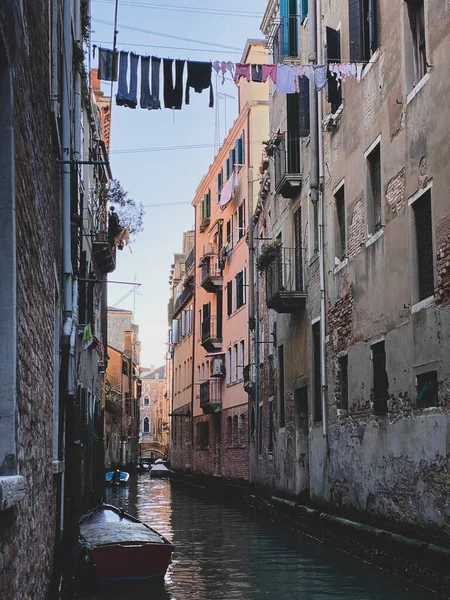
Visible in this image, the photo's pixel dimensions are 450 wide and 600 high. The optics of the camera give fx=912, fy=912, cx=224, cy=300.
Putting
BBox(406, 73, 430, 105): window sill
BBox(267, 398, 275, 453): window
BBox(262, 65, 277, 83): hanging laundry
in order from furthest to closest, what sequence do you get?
1. BBox(267, 398, 275, 453): window
2. BBox(262, 65, 277, 83): hanging laundry
3. BBox(406, 73, 430, 105): window sill

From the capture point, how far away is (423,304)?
1219 centimetres

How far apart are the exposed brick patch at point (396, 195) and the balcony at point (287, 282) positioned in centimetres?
686

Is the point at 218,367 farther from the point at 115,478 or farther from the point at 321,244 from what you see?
the point at 321,244

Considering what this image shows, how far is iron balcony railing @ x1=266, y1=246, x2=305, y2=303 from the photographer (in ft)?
69.0

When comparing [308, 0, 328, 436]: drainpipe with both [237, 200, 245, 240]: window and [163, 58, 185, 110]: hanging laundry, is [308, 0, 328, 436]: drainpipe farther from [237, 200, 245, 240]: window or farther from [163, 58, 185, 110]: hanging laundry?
[237, 200, 245, 240]: window

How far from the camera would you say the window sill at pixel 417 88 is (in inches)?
479

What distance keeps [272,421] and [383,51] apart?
13.1m

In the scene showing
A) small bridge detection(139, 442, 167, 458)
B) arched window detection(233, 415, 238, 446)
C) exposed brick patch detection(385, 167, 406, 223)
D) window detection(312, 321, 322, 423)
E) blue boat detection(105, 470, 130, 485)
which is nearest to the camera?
exposed brick patch detection(385, 167, 406, 223)

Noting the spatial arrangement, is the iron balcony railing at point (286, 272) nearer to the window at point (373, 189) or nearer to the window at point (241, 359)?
the window at point (373, 189)

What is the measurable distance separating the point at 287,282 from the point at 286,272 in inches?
14.3

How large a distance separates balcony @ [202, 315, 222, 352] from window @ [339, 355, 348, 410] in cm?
2031

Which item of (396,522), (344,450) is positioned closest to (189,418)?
(344,450)

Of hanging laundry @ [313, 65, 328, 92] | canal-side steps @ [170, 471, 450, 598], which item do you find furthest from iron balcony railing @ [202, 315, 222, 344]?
hanging laundry @ [313, 65, 328, 92]

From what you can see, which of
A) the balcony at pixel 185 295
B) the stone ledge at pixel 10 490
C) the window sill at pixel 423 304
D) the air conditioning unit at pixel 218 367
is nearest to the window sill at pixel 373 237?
the window sill at pixel 423 304
